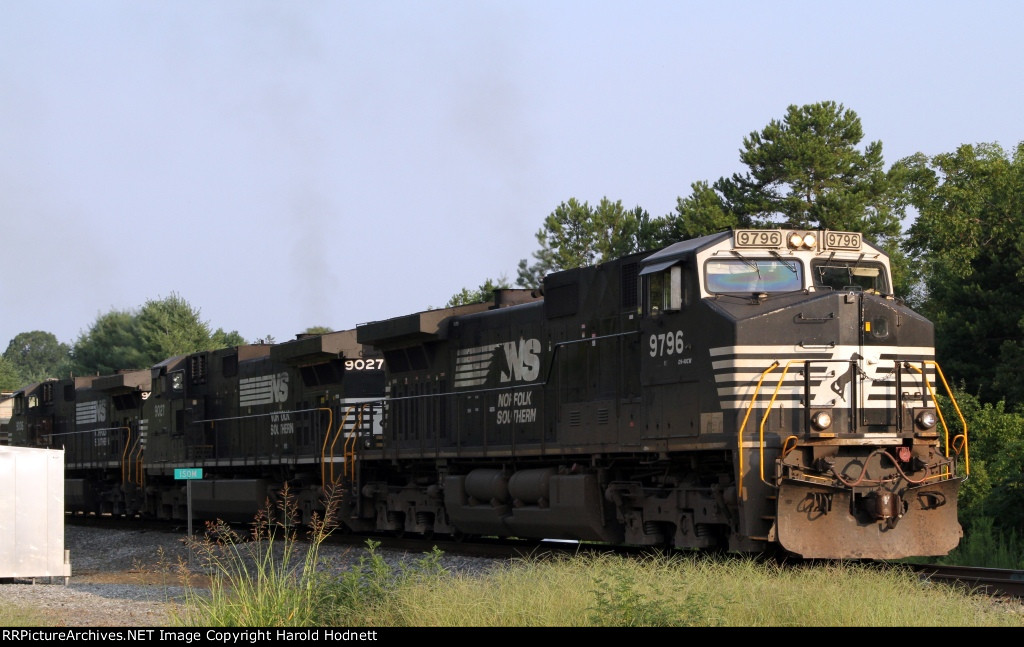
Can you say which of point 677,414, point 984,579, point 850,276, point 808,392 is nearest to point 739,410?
point 808,392

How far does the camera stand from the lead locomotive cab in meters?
11.2

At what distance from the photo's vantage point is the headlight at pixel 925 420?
38.5 ft

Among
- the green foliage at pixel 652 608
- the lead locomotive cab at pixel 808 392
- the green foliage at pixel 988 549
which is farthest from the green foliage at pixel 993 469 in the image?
the green foliage at pixel 652 608

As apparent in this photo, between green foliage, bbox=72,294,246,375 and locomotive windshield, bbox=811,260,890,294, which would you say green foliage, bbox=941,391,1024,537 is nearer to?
locomotive windshield, bbox=811,260,890,294

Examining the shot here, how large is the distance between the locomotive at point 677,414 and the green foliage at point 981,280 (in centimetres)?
1628

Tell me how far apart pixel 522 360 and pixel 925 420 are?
18.0 feet

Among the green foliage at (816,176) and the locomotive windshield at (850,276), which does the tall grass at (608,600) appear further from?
the green foliage at (816,176)

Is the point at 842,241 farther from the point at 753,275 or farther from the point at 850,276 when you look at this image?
the point at 753,275

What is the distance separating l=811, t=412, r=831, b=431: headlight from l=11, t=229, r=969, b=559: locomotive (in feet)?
0.06

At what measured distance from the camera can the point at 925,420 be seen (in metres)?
11.7

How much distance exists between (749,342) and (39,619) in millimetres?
6616

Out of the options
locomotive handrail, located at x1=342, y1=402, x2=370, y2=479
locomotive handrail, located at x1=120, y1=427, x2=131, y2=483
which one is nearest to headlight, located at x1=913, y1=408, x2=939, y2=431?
locomotive handrail, located at x1=342, y1=402, x2=370, y2=479

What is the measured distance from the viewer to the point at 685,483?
40.8ft

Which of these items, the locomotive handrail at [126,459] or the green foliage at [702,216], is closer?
the locomotive handrail at [126,459]
